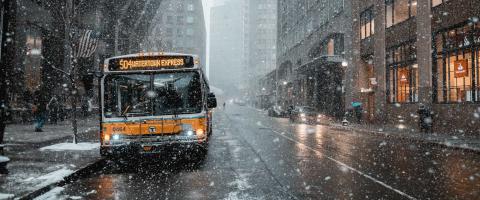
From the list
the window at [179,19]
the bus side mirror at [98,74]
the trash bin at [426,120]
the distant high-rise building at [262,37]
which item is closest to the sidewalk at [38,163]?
the bus side mirror at [98,74]

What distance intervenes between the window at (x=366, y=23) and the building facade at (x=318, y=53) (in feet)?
7.99

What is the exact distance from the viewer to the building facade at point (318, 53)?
41.3 m

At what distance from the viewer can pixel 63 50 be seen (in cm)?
3155

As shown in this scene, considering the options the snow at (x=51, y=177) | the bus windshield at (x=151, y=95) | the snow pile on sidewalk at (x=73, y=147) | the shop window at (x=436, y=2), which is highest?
the shop window at (x=436, y=2)

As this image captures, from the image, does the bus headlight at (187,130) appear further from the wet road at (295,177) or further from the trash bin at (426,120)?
the trash bin at (426,120)

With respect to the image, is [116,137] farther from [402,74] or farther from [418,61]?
[402,74]

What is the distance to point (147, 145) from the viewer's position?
10805mm

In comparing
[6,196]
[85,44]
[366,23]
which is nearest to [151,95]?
[6,196]

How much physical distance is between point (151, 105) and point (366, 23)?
28.0 meters

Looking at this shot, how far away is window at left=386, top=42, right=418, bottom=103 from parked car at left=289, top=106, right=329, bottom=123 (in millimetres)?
7586

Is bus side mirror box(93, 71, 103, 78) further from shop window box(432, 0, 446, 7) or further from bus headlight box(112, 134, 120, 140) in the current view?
shop window box(432, 0, 446, 7)

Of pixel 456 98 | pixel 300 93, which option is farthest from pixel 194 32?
pixel 456 98

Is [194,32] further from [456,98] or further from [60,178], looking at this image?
[60,178]

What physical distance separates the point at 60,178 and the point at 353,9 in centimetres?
3398
